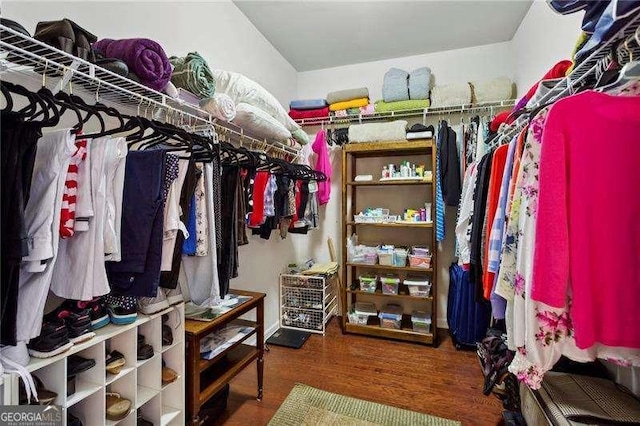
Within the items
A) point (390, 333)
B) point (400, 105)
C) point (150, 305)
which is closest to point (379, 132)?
point (400, 105)

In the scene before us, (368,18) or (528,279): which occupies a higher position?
(368,18)

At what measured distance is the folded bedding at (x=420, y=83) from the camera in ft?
8.91

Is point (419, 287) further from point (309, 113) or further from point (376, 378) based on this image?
point (309, 113)

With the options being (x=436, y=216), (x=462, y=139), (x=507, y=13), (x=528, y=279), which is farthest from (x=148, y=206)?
(x=507, y=13)

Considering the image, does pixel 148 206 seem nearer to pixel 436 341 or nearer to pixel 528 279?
pixel 528 279

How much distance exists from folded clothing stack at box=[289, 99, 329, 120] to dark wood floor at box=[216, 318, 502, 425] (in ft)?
7.52

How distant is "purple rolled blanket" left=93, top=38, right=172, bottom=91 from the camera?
1.14 m

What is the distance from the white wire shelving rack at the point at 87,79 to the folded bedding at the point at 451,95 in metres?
2.05

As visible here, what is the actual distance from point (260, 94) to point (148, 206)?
4.10ft

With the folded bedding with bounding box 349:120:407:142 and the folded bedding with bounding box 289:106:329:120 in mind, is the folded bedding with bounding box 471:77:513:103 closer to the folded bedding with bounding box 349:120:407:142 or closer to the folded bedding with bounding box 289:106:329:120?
the folded bedding with bounding box 349:120:407:142

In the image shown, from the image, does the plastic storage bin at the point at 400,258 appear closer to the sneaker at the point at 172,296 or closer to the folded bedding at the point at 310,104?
the folded bedding at the point at 310,104

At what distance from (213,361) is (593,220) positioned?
1.68 m

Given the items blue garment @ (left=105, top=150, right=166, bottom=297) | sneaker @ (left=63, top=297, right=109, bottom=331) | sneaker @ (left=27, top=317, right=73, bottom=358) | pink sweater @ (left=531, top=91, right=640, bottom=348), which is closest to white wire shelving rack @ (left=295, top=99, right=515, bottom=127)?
pink sweater @ (left=531, top=91, right=640, bottom=348)

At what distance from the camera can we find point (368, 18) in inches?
93.7
